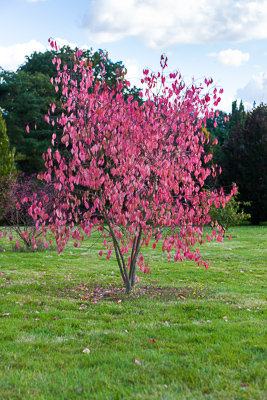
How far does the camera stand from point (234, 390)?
10.7ft

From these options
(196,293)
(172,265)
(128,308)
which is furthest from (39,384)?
(172,265)

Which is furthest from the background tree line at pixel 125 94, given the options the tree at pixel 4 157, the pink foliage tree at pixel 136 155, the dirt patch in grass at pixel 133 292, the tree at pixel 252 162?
the pink foliage tree at pixel 136 155

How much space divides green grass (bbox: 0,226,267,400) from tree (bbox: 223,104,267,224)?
23.5 meters

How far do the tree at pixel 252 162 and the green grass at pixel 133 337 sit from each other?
23.5 m

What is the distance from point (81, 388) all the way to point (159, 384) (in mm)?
725

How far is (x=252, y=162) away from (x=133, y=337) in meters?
29.6

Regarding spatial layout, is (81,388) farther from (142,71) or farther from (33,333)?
(142,71)

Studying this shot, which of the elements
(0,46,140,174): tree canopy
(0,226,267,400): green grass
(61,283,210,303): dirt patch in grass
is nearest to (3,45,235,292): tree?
(61,283,210,303): dirt patch in grass

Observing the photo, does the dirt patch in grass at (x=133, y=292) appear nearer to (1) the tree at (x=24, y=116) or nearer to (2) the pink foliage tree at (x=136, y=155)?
(2) the pink foliage tree at (x=136, y=155)

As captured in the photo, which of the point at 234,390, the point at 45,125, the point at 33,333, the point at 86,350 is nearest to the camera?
the point at 234,390

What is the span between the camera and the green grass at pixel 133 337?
3383mm

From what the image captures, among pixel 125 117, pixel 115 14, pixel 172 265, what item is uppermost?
pixel 115 14

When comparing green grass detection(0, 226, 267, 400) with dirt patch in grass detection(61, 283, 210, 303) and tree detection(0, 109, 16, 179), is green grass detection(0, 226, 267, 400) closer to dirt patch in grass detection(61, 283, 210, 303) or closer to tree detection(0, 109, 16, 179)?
dirt patch in grass detection(61, 283, 210, 303)

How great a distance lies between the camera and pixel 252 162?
105 ft
